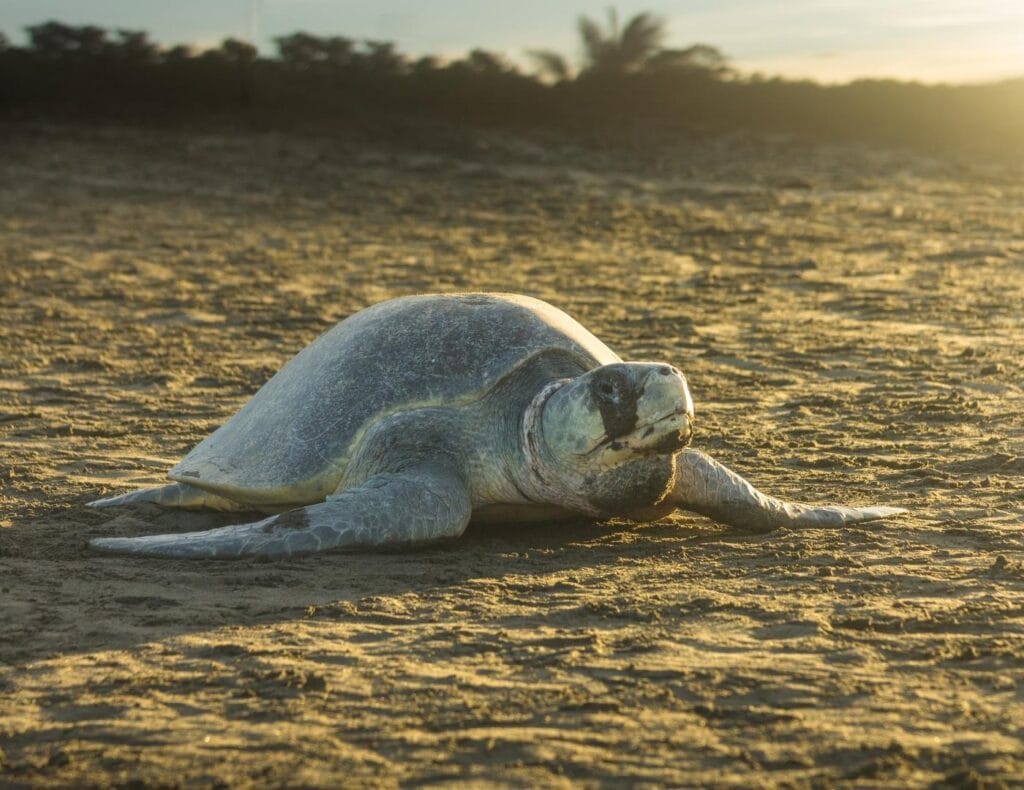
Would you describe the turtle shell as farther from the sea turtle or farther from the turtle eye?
the turtle eye

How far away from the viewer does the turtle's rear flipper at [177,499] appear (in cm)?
520

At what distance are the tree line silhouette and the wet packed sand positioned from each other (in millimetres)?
7663

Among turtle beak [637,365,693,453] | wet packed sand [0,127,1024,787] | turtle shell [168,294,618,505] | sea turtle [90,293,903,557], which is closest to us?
wet packed sand [0,127,1024,787]

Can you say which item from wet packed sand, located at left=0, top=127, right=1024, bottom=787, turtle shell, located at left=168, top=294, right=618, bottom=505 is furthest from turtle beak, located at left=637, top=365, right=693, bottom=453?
turtle shell, located at left=168, top=294, right=618, bottom=505

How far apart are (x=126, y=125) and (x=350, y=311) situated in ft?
35.8

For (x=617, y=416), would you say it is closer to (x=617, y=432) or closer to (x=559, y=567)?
(x=617, y=432)

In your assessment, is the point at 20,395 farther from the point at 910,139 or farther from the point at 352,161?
the point at 910,139

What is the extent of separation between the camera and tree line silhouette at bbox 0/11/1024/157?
2033cm

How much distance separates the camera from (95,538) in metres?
4.67

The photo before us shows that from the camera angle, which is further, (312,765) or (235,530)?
(235,530)

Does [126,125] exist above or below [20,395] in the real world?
above

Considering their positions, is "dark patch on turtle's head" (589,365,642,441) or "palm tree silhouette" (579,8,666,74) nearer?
"dark patch on turtle's head" (589,365,642,441)

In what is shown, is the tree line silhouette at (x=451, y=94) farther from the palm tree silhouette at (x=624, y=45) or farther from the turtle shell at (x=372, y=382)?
the turtle shell at (x=372, y=382)

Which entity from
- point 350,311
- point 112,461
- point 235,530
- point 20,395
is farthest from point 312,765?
point 350,311
